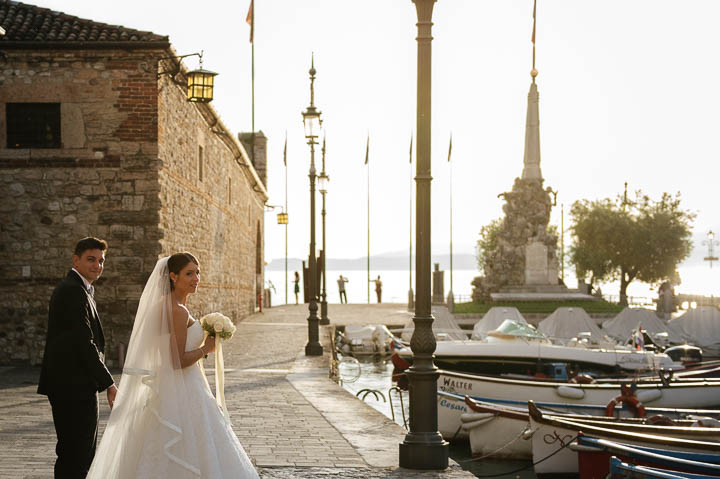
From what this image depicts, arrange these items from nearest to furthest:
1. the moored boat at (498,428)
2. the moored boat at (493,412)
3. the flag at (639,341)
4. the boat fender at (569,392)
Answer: the moored boat at (493,412) → the moored boat at (498,428) → the boat fender at (569,392) → the flag at (639,341)

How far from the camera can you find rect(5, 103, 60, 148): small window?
59.4ft

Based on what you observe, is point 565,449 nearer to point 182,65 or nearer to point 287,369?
point 287,369

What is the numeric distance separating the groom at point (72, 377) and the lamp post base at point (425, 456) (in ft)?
10.5

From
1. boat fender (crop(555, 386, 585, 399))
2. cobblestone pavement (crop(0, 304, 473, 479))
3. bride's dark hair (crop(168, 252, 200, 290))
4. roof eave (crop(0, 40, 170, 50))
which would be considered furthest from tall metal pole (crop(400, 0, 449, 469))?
roof eave (crop(0, 40, 170, 50))

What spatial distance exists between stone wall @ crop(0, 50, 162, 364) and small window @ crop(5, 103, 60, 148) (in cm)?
15

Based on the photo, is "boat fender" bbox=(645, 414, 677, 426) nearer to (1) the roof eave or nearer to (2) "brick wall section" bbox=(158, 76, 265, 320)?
(2) "brick wall section" bbox=(158, 76, 265, 320)

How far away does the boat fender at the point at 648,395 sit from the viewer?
1722 centimetres

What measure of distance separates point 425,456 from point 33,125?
42.5ft

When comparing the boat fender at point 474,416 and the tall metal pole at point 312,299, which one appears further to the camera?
the tall metal pole at point 312,299

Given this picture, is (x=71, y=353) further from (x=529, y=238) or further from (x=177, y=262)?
(x=529, y=238)

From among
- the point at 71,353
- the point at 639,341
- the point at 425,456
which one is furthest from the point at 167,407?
the point at 639,341

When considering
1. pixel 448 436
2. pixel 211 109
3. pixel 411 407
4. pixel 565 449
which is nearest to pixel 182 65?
pixel 211 109

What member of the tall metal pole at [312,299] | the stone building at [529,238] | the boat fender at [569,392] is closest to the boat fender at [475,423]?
the boat fender at [569,392]

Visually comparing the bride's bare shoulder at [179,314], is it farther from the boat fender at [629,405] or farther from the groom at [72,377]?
the boat fender at [629,405]
